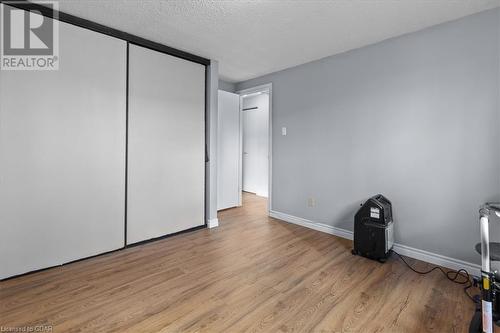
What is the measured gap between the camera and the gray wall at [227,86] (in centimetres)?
468

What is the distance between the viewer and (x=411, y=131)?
2650 millimetres

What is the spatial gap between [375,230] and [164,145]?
266 centimetres

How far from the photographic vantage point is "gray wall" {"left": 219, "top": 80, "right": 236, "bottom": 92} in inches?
184

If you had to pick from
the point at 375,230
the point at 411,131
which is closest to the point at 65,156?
the point at 375,230

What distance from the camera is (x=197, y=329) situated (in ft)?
5.28

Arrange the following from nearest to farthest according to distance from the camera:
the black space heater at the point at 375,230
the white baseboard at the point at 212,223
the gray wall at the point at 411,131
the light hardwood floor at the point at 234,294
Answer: the light hardwood floor at the point at 234,294
the gray wall at the point at 411,131
the black space heater at the point at 375,230
the white baseboard at the point at 212,223

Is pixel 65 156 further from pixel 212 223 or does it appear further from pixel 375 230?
pixel 375 230

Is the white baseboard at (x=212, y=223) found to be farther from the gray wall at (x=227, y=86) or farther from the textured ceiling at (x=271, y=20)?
the gray wall at (x=227, y=86)

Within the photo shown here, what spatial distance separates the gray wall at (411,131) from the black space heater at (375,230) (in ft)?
0.86

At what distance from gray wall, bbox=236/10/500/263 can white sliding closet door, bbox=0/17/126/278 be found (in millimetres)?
2508

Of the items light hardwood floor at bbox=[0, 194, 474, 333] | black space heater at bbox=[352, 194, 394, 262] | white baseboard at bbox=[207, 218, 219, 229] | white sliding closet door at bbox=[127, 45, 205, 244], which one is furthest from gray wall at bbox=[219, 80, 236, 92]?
black space heater at bbox=[352, 194, 394, 262]

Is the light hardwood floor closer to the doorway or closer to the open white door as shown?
the open white door

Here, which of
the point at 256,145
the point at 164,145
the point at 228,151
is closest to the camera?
the point at 164,145

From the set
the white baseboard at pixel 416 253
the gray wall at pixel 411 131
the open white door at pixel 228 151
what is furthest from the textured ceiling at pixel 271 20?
the white baseboard at pixel 416 253
